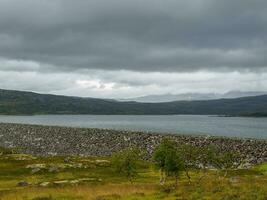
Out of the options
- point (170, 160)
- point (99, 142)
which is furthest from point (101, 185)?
point (99, 142)

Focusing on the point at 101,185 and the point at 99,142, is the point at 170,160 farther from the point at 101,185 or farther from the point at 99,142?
the point at 99,142

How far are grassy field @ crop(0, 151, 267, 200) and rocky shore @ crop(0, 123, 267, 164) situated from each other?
27.2m

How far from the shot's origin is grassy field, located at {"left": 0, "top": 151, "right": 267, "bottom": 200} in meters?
36.8

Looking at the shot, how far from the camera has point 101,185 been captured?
50.4 metres

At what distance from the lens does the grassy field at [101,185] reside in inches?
1451

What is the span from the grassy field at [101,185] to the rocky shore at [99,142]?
27.2m

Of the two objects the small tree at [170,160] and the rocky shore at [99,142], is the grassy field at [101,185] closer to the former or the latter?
the small tree at [170,160]

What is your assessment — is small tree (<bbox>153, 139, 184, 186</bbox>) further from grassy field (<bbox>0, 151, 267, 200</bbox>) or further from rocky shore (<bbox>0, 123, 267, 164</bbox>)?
rocky shore (<bbox>0, 123, 267, 164</bbox>)

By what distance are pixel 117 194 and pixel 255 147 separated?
251ft

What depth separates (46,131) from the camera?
577ft

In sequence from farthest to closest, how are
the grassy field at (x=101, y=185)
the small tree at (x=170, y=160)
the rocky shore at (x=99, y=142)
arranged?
the rocky shore at (x=99, y=142), the small tree at (x=170, y=160), the grassy field at (x=101, y=185)

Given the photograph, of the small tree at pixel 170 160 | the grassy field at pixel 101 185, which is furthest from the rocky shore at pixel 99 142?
the small tree at pixel 170 160

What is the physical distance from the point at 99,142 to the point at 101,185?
89.2 metres

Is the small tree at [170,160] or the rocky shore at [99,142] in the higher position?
the small tree at [170,160]
